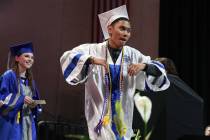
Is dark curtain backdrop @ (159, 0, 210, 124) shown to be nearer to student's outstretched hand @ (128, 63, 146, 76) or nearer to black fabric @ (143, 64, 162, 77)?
black fabric @ (143, 64, 162, 77)

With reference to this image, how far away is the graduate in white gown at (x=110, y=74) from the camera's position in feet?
8.79

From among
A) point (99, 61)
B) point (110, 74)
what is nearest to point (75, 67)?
point (99, 61)

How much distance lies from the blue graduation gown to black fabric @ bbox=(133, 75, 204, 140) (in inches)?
44.7

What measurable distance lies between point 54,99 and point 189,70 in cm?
180

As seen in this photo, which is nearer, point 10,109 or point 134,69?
point 134,69

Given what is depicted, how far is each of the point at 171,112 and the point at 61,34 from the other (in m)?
2.00

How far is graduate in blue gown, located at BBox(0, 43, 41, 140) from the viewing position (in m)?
3.74

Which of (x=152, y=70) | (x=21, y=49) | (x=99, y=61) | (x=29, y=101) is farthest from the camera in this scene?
(x=21, y=49)

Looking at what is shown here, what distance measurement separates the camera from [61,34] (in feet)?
18.4

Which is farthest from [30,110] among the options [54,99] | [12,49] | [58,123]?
[54,99]

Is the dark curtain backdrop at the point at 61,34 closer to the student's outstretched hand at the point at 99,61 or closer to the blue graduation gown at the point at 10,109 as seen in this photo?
the blue graduation gown at the point at 10,109

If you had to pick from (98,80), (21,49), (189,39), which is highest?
(189,39)

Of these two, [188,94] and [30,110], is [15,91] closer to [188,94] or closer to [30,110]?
[30,110]

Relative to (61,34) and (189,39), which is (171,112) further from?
(61,34)
